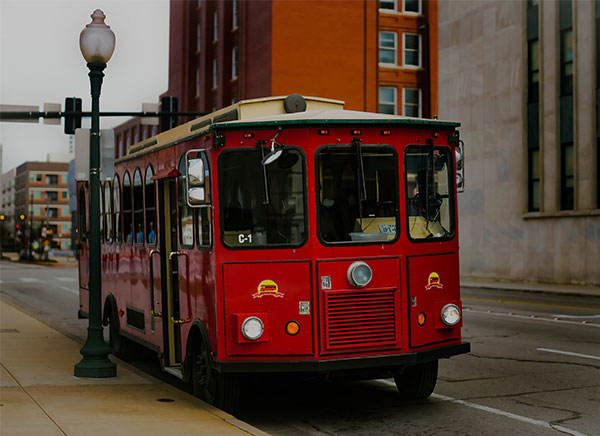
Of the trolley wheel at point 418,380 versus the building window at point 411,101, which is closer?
the trolley wheel at point 418,380

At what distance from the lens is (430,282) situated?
361 inches

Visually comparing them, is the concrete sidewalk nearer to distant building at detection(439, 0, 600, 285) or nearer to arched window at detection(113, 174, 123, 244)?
arched window at detection(113, 174, 123, 244)

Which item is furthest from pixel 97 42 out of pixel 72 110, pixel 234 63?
pixel 234 63

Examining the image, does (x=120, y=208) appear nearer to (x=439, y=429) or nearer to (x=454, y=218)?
(x=454, y=218)

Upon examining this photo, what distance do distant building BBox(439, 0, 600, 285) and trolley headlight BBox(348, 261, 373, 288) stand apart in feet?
83.3

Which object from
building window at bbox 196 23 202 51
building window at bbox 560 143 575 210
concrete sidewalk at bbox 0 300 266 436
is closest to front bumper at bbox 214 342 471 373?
concrete sidewalk at bbox 0 300 266 436

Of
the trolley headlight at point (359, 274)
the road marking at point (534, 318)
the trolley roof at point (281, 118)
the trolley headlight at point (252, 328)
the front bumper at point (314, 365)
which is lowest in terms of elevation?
the road marking at point (534, 318)

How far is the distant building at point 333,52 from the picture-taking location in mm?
49906

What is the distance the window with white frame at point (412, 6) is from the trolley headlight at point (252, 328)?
4711cm

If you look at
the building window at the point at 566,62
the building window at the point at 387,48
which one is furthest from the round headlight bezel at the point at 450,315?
the building window at the point at 387,48

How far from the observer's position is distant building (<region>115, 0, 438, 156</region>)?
4991 centimetres

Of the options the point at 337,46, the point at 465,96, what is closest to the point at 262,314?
the point at 465,96

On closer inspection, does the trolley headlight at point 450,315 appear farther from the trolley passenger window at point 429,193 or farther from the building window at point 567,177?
the building window at point 567,177

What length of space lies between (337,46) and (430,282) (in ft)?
142
